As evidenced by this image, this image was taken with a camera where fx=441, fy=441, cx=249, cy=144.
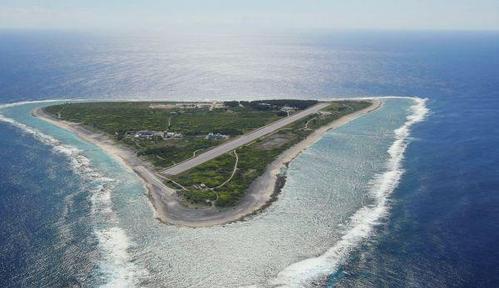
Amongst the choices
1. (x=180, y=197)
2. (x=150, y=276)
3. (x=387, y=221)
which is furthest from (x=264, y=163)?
(x=150, y=276)

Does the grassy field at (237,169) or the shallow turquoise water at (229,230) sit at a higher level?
the grassy field at (237,169)

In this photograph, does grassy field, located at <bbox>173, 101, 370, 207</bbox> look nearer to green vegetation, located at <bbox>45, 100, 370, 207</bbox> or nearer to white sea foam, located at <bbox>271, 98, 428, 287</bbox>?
green vegetation, located at <bbox>45, 100, 370, 207</bbox>

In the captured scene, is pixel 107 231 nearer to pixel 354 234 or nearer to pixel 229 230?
pixel 229 230

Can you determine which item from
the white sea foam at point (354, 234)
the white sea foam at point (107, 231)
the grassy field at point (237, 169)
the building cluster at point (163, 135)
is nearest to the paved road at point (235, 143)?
the grassy field at point (237, 169)

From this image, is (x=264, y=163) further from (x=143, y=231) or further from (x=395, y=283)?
(x=395, y=283)

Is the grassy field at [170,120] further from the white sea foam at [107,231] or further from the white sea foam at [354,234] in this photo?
the white sea foam at [354,234]

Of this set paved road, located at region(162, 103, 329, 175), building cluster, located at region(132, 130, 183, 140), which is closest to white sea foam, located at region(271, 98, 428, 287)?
paved road, located at region(162, 103, 329, 175)

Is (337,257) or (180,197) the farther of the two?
(180,197)
